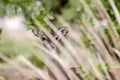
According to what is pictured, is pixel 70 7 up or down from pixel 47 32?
up

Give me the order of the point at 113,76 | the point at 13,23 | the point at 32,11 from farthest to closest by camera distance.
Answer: the point at 13,23 → the point at 32,11 → the point at 113,76

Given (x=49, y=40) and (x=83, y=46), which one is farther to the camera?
(x=83, y=46)

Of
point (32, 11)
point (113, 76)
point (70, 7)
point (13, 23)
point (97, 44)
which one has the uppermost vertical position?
point (13, 23)

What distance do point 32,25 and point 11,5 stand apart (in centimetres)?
23

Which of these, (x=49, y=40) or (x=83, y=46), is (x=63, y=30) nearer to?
(x=49, y=40)

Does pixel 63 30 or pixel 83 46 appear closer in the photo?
pixel 63 30

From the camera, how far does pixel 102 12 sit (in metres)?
1.88

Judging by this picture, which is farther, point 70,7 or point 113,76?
point 70,7

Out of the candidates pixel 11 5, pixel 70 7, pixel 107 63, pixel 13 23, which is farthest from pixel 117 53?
pixel 13 23

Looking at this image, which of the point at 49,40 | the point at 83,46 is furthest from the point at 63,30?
the point at 83,46

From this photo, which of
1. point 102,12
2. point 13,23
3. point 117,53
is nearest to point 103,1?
point 102,12

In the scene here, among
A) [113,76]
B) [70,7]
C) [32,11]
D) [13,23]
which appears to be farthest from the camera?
[13,23]

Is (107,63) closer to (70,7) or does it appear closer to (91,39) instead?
(91,39)

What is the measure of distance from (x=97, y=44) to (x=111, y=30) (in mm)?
103
